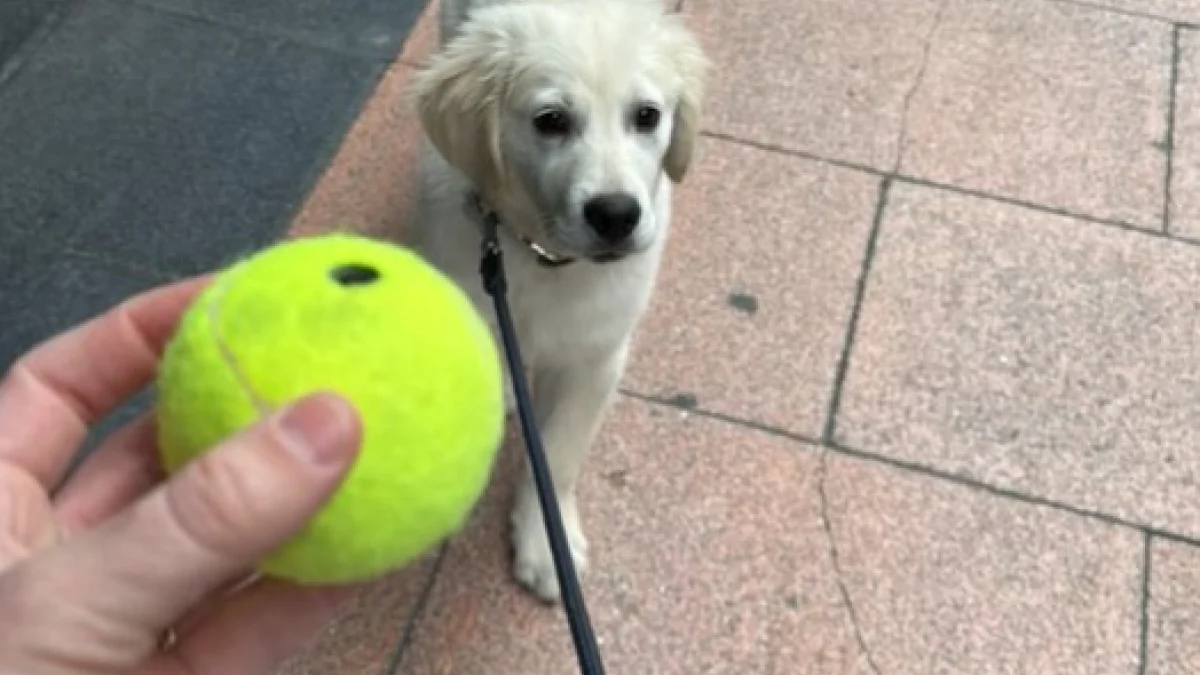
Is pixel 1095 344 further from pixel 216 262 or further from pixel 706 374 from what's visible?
pixel 216 262

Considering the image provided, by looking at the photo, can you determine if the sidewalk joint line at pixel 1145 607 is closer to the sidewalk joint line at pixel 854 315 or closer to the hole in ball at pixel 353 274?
the sidewalk joint line at pixel 854 315

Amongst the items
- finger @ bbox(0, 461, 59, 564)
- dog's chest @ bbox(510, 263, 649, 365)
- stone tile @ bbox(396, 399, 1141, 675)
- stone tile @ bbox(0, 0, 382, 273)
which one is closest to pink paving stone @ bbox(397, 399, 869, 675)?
stone tile @ bbox(396, 399, 1141, 675)

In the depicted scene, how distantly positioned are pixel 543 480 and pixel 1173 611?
1085mm

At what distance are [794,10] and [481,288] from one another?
1365mm

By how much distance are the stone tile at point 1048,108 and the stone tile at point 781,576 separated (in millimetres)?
739

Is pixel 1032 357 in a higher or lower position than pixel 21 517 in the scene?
lower

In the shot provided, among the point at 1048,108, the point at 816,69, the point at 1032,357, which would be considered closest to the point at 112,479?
the point at 1032,357

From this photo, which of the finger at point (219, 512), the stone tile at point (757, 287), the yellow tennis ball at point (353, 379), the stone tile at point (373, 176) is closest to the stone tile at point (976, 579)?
the stone tile at point (757, 287)

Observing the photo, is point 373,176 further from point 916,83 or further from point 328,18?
point 916,83

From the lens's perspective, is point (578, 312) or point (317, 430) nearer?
point (317, 430)

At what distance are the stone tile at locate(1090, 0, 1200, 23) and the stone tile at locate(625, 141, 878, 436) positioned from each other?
2.76 ft

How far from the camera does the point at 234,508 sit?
84cm

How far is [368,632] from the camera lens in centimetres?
188

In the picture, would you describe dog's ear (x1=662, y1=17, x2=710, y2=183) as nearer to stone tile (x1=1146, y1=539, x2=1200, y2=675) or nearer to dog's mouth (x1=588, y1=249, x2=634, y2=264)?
dog's mouth (x1=588, y1=249, x2=634, y2=264)
